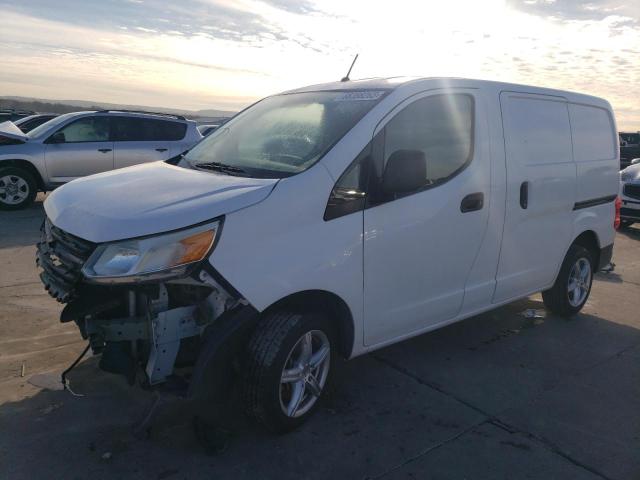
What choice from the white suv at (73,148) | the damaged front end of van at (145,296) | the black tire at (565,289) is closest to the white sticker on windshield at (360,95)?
the damaged front end of van at (145,296)

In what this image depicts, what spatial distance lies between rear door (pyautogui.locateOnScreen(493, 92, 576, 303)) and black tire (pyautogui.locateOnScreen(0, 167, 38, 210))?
8.72m

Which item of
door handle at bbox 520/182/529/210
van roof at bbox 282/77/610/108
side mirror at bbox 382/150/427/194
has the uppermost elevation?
van roof at bbox 282/77/610/108

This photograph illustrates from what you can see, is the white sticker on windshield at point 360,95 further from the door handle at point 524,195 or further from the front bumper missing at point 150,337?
the front bumper missing at point 150,337

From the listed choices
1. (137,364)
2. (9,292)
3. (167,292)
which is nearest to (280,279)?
(167,292)

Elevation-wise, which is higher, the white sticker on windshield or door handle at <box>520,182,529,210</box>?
the white sticker on windshield

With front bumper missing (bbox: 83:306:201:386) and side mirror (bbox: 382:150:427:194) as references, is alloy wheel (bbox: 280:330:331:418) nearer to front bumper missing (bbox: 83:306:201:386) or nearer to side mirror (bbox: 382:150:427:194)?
front bumper missing (bbox: 83:306:201:386)

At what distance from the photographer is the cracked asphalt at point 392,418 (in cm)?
301

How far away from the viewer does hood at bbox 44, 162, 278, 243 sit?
9.18 feet

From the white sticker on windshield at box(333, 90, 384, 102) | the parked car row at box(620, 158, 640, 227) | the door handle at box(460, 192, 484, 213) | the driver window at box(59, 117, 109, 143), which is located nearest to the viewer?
the white sticker on windshield at box(333, 90, 384, 102)

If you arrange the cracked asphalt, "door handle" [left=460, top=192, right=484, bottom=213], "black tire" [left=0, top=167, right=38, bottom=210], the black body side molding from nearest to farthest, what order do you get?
1. the cracked asphalt
2. "door handle" [left=460, top=192, right=484, bottom=213]
3. the black body side molding
4. "black tire" [left=0, top=167, right=38, bottom=210]

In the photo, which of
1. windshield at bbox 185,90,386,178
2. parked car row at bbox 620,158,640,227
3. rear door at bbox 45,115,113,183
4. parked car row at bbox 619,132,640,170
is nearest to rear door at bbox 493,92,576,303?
windshield at bbox 185,90,386,178

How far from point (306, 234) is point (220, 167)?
0.89 m

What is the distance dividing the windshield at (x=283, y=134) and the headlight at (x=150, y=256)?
696mm

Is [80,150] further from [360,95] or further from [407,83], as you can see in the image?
[407,83]
